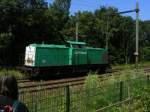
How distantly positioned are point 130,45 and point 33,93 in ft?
171

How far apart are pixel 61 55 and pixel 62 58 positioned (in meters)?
0.27

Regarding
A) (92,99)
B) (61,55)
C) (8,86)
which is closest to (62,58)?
(61,55)

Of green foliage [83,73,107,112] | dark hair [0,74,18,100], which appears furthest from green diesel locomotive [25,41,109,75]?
dark hair [0,74,18,100]

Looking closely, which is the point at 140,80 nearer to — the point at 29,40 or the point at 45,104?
the point at 45,104

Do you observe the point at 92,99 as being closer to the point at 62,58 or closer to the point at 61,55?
the point at 61,55

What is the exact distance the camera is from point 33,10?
1439 inches

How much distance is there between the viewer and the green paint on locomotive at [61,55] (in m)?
28.9

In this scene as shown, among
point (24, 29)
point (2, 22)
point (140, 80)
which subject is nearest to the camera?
point (140, 80)

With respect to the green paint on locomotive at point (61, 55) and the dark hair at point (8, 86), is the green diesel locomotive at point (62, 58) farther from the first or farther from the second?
the dark hair at point (8, 86)

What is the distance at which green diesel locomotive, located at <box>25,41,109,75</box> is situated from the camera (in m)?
28.8

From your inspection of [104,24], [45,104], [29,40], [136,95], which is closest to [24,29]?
[29,40]

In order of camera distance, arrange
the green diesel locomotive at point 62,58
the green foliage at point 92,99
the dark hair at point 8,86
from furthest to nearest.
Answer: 1. the green diesel locomotive at point 62,58
2. the green foliage at point 92,99
3. the dark hair at point 8,86

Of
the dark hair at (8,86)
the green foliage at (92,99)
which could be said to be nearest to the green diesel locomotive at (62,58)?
the green foliage at (92,99)

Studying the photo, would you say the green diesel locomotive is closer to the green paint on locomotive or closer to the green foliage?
the green paint on locomotive
